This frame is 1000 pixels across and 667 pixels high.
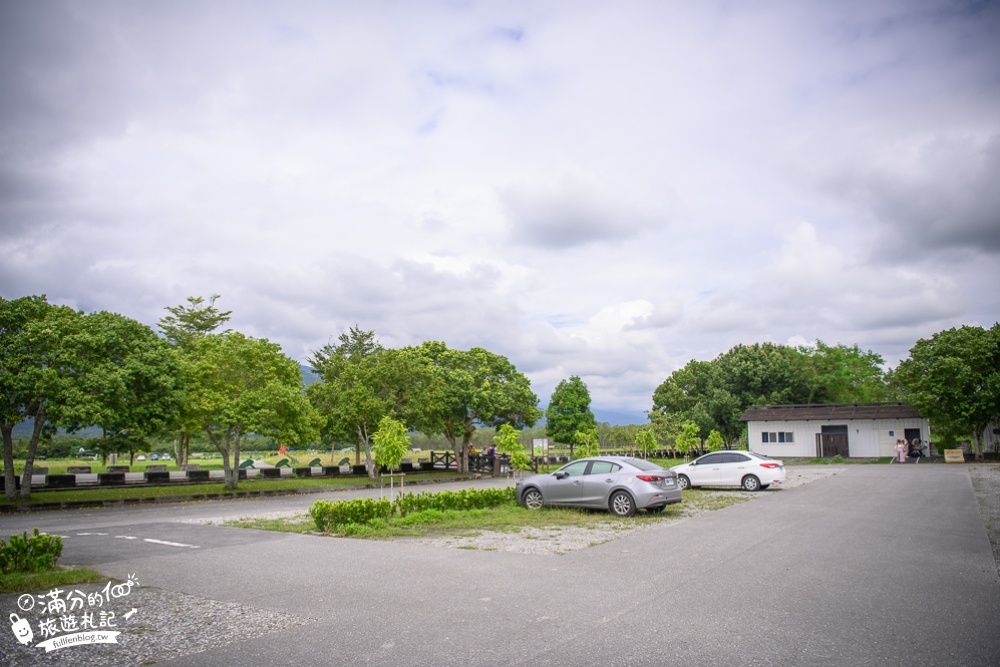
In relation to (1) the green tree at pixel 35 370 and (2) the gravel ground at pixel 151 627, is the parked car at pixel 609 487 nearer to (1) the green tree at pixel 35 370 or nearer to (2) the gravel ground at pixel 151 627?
(2) the gravel ground at pixel 151 627

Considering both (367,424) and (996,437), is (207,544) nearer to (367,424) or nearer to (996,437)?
(367,424)

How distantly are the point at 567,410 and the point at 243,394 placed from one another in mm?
37314

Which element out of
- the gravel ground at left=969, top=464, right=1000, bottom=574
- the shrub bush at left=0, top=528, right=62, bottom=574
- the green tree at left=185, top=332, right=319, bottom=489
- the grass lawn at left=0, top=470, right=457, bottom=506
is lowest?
the grass lawn at left=0, top=470, right=457, bottom=506

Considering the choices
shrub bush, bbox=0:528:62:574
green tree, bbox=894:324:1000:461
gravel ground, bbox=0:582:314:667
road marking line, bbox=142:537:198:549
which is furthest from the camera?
green tree, bbox=894:324:1000:461

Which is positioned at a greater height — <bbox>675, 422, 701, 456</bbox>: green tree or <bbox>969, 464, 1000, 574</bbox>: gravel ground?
<bbox>675, 422, 701, 456</bbox>: green tree

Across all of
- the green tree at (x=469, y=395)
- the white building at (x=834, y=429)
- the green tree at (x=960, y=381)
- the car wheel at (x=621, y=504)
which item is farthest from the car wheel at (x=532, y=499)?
the white building at (x=834, y=429)

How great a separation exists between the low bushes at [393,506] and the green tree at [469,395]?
18.6 m

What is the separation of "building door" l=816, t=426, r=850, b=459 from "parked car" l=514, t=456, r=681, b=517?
38563 mm

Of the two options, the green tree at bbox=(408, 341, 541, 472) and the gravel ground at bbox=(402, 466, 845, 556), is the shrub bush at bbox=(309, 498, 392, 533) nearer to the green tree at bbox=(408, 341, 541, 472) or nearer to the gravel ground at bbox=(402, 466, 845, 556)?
the gravel ground at bbox=(402, 466, 845, 556)

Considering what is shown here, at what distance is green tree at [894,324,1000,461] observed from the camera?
130ft

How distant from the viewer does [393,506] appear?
14727 mm

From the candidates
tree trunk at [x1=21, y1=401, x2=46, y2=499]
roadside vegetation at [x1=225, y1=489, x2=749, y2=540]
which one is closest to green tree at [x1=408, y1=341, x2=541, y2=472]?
tree trunk at [x1=21, y1=401, x2=46, y2=499]

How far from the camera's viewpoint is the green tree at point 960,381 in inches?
1558

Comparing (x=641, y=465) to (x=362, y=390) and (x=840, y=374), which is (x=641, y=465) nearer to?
(x=362, y=390)
